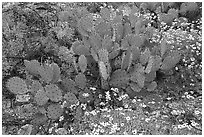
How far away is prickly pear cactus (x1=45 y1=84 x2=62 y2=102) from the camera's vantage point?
2.10m

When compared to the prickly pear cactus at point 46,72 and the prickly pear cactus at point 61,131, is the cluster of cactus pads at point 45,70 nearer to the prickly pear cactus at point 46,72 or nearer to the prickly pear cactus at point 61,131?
the prickly pear cactus at point 46,72

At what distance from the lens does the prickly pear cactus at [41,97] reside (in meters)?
2.08

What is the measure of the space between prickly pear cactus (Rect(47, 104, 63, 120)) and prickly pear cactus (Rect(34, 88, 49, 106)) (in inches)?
2.5

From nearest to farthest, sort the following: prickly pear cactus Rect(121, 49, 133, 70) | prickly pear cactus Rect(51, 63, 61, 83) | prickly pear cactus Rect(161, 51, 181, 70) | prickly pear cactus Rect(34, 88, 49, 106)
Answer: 1. prickly pear cactus Rect(34, 88, 49, 106)
2. prickly pear cactus Rect(51, 63, 61, 83)
3. prickly pear cactus Rect(121, 49, 133, 70)
4. prickly pear cactus Rect(161, 51, 181, 70)

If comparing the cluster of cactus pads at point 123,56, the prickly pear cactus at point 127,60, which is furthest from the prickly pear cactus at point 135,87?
the prickly pear cactus at point 127,60

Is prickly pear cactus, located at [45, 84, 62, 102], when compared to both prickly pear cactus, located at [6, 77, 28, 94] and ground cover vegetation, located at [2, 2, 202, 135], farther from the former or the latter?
prickly pear cactus, located at [6, 77, 28, 94]

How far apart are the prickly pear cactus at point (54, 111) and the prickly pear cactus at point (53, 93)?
5 centimetres

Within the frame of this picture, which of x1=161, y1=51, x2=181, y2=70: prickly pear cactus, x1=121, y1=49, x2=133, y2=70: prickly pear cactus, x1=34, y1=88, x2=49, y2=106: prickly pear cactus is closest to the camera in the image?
x1=34, y1=88, x2=49, y2=106: prickly pear cactus

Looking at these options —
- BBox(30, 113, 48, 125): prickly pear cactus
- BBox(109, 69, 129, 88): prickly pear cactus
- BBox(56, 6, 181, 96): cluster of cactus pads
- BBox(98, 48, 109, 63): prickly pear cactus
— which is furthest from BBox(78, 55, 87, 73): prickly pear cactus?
BBox(30, 113, 48, 125): prickly pear cactus

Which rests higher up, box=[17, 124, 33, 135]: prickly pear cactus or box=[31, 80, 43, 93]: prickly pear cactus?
box=[31, 80, 43, 93]: prickly pear cactus

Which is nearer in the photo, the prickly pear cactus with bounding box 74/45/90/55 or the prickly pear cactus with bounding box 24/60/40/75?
the prickly pear cactus with bounding box 24/60/40/75

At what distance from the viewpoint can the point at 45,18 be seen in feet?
9.84

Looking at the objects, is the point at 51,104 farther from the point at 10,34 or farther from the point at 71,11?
the point at 71,11

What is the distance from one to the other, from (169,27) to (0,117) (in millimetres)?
1810
